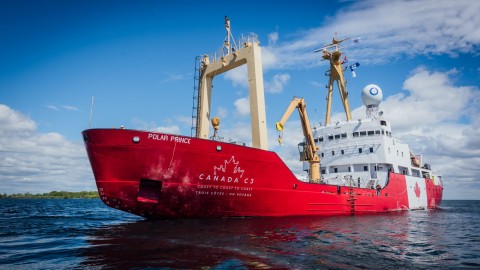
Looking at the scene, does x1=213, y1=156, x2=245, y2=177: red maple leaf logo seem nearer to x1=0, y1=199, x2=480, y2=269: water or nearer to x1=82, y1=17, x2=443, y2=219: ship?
x1=82, y1=17, x2=443, y2=219: ship

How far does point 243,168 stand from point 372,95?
22203mm

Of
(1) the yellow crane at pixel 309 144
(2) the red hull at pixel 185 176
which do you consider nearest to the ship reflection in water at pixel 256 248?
(2) the red hull at pixel 185 176

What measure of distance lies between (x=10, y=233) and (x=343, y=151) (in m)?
24.4

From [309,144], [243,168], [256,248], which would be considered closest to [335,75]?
[309,144]

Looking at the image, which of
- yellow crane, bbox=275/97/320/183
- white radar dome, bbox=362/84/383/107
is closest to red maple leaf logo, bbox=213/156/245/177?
yellow crane, bbox=275/97/320/183

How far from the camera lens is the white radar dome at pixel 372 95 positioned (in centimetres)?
3209

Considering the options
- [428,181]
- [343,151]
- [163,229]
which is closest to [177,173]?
[163,229]

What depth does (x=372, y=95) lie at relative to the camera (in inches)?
1266


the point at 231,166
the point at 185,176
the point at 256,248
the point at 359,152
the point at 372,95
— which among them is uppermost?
the point at 372,95

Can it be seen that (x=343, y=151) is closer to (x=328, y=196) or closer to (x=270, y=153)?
(x=328, y=196)

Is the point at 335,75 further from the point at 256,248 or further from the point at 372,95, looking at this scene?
the point at 256,248

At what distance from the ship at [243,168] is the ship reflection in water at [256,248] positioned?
200 centimetres

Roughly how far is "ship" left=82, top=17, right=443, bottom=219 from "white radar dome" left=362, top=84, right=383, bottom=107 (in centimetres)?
310

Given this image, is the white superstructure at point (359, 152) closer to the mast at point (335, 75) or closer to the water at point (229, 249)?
the mast at point (335, 75)
